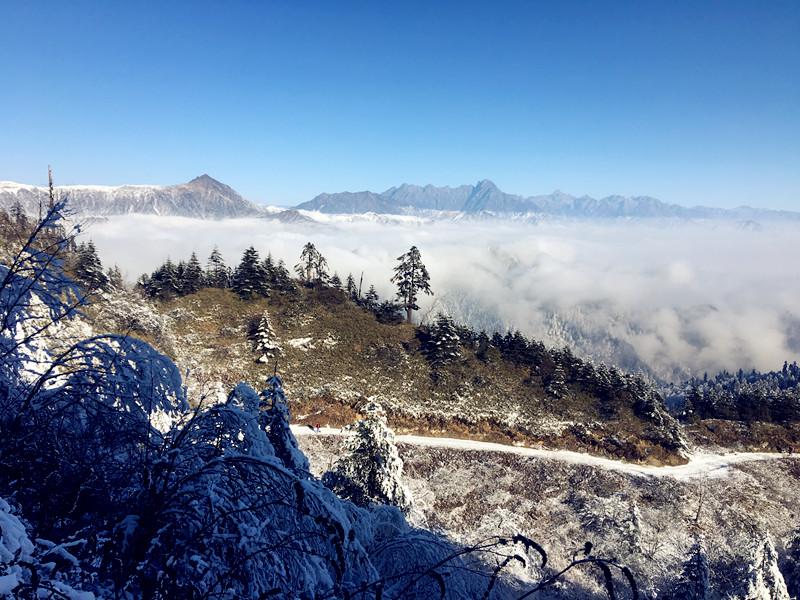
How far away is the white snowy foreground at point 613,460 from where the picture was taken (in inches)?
1157

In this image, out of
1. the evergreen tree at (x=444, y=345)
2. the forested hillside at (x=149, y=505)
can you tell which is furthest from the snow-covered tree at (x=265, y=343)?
the forested hillside at (x=149, y=505)

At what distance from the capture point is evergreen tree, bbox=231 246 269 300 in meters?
47.8

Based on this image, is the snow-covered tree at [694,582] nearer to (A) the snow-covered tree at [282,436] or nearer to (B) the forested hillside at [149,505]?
(B) the forested hillside at [149,505]

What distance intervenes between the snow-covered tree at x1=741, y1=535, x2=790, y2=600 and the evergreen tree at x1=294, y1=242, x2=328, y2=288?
48104mm

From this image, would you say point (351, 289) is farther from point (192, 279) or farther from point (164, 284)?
point (164, 284)

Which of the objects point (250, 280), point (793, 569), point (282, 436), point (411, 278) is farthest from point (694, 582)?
point (250, 280)

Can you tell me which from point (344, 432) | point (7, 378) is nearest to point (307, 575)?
point (7, 378)

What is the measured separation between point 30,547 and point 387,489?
1604 centimetres

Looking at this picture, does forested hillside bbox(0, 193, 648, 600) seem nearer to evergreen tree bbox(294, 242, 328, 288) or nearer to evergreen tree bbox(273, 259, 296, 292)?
evergreen tree bbox(273, 259, 296, 292)

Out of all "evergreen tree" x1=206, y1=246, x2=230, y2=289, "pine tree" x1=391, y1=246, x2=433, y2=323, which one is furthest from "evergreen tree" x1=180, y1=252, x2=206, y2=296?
"pine tree" x1=391, y1=246, x2=433, y2=323

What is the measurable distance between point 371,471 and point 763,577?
16.2 meters

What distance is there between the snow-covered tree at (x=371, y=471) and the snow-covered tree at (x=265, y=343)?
22.7 meters

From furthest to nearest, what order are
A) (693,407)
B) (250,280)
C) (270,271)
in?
(270,271), (250,280), (693,407)

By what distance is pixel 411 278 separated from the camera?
4719 centimetres
